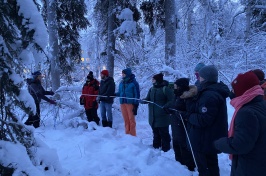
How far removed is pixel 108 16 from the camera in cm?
1034

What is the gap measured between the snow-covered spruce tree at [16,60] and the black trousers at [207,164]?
7.01ft

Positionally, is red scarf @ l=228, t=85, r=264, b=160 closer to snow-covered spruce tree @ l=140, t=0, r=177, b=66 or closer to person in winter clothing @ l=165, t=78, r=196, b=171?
person in winter clothing @ l=165, t=78, r=196, b=171

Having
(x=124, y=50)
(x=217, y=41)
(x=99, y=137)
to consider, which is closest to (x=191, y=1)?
(x=217, y=41)

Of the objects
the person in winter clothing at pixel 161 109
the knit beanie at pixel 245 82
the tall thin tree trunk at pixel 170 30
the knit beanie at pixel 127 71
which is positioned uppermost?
the tall thin tree trunk at pixel 170 30

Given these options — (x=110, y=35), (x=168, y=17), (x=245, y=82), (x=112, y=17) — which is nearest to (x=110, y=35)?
(x=110, y=35)

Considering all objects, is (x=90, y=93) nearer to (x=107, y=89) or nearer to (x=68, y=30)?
(x=107, y=89)

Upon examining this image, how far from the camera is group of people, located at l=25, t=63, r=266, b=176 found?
2133 mm

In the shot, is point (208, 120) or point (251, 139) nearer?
point (251, 139)

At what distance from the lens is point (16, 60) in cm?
235

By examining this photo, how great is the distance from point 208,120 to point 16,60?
235cm

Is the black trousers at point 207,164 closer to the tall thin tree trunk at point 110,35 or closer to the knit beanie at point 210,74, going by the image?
the knit beanie at point 210,74

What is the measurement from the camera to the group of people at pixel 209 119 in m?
2.13

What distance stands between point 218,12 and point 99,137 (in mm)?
9557

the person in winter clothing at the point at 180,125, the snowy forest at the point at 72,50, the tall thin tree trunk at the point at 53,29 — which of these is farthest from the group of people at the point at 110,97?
the tall thin tree trunk at the point at 53,29
